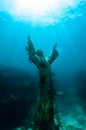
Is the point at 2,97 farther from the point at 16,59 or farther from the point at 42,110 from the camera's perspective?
the point at 16,59

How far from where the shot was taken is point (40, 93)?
4.76 meters

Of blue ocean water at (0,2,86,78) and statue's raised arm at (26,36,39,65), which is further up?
blue ocean water at (0,2,86,78)

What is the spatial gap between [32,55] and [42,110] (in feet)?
4.31

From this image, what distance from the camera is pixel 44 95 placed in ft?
15.5

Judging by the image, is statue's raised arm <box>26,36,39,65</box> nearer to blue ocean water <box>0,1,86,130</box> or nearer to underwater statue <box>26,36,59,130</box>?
underwater statue <box>26,36,59,130</box>

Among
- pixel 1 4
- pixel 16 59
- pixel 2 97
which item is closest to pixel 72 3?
pixel 1 4

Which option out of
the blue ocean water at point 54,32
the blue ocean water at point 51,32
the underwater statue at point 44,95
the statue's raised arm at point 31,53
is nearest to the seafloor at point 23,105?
the blue ocean water at point 54,32

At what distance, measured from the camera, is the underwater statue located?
4.59 meters

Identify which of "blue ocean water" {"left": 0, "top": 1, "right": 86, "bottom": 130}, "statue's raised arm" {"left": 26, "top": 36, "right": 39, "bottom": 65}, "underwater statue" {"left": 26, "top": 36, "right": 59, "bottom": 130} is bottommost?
"underwater statue" {"left": 26, "top": 36, "right": 59, "bottom": 130}

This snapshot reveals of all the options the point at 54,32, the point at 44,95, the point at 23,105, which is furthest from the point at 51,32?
the point at 44,95

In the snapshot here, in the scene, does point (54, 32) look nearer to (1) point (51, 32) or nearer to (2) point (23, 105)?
(1) point (51, 32)

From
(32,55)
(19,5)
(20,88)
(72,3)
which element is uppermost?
(19,5)

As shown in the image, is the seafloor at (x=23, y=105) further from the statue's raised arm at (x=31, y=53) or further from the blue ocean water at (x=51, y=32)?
the statue's raised arm at (x=31, y=53)

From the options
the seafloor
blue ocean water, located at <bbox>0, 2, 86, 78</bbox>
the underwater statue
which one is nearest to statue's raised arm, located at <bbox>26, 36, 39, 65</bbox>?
the underwater statue
